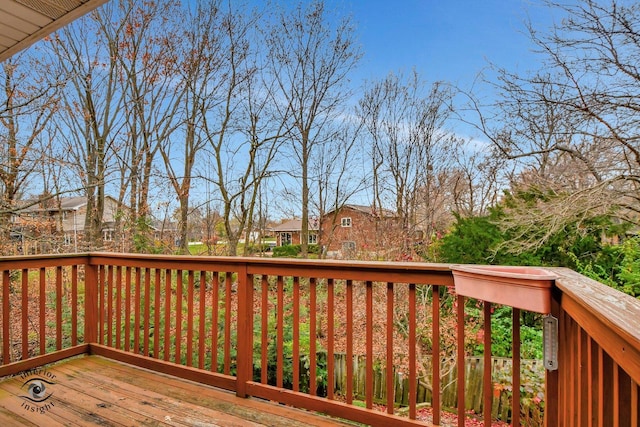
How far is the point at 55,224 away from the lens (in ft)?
21.7

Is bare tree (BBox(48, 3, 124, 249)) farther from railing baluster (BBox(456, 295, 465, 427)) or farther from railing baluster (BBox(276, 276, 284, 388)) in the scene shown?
railing baluster (BBox(456, 295, 465, 427))

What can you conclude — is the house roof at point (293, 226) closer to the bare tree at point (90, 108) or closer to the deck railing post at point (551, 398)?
the bare tree at point (90, 108)

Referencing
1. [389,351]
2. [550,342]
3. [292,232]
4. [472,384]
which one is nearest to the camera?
[550,342]

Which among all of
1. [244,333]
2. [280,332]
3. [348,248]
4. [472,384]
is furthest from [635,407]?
[348,248]

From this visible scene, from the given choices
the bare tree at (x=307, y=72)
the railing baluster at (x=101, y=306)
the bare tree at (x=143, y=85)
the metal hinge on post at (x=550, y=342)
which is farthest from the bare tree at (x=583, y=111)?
the bare tree at (x=143, y=85)

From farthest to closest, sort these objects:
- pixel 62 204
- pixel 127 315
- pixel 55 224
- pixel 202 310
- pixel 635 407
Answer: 1. pixel 62 204
2. pixel 55 224
3. pixel 127 315
4. pixel 202 310
5. pixel 635 407

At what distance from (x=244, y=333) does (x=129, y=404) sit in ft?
2.68

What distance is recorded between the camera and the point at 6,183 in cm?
559

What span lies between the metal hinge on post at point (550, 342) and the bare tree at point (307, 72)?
629cm

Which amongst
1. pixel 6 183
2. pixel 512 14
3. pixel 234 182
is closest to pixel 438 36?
pixel 512 14

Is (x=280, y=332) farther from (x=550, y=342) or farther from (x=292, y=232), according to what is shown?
(x=292, y=232)

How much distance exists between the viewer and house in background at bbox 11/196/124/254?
5734 mm

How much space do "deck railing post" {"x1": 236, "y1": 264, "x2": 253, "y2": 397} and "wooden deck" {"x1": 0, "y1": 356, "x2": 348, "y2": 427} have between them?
132 millimetres

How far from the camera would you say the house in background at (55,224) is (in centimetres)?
573
